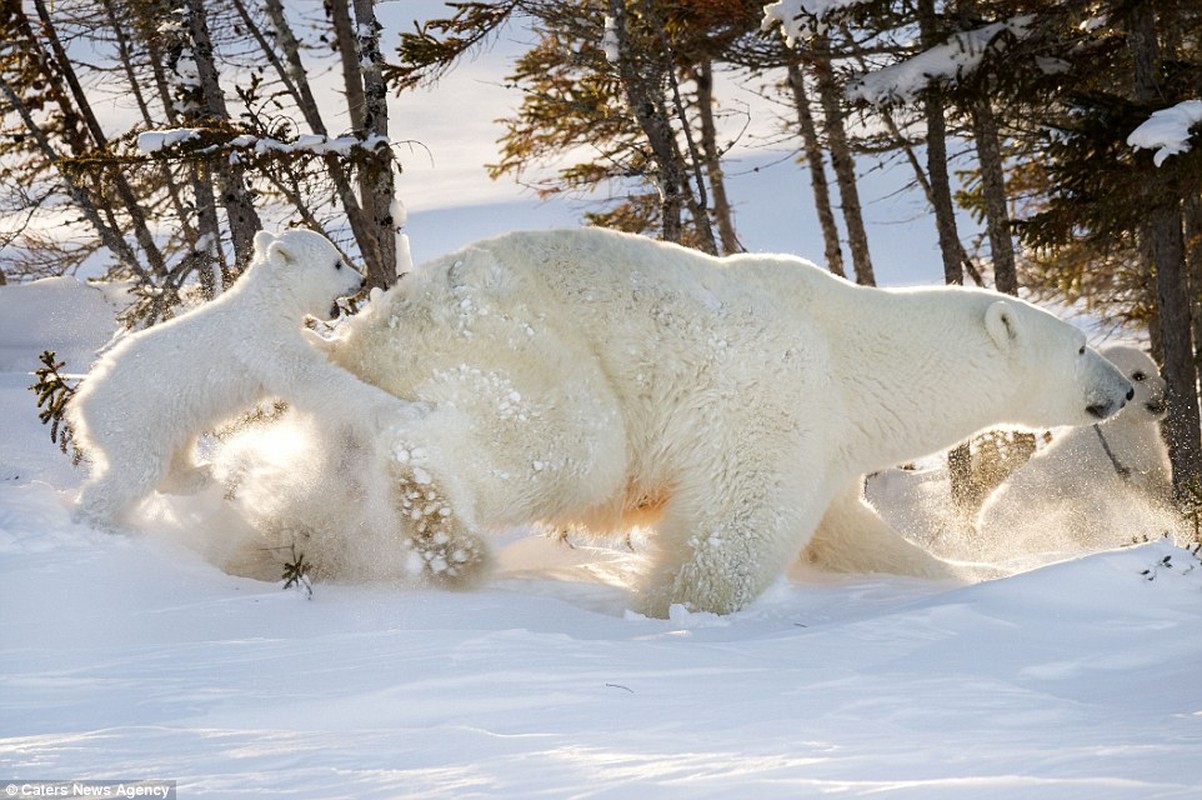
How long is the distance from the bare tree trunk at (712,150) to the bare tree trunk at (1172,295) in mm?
7089

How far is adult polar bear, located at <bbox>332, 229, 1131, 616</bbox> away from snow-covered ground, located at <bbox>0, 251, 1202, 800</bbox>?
357 mm

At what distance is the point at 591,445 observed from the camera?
5.41m

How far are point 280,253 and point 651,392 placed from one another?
1.94 metres

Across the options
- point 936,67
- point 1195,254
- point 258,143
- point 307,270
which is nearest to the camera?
point 307,270

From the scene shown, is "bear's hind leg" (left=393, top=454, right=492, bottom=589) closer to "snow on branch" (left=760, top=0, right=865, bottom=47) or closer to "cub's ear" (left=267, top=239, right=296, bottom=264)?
"cub's ear" (left=267, top=239, right=296, bottom=264)

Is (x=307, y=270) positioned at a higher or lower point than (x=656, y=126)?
lower

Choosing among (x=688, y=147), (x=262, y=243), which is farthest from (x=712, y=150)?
(x=262, y=243)

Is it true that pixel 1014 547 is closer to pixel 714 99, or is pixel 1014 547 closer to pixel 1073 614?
pixel 1073 614

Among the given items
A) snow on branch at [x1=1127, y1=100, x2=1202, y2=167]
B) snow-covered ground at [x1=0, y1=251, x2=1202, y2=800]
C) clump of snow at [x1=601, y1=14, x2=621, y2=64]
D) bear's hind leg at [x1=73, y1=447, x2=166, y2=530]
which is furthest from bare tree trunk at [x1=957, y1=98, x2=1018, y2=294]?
bear's hind leg at [x1=73, y1=447, x2=166, y2=530]

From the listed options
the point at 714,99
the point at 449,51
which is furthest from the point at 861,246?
the point at 449,51

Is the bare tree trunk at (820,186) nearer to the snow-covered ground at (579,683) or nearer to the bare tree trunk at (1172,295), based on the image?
the bare tree trunk at (1172,295)

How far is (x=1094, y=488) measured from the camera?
8.74m

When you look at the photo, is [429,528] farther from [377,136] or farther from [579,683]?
[377,136]

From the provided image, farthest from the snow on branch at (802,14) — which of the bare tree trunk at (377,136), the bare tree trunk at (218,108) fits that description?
the bare tree trunk at (218,108)
